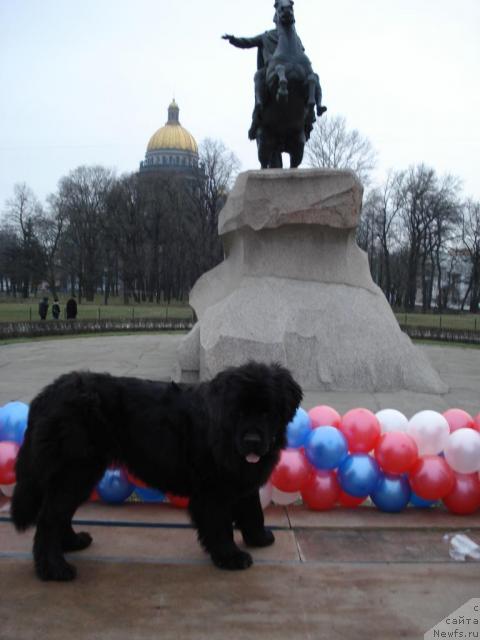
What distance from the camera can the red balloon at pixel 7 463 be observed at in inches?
184

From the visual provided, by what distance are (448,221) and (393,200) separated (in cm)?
600

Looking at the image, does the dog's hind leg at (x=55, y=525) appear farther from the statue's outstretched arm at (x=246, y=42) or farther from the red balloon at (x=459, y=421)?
the statue's outstretched arm at (x=246, y=42)

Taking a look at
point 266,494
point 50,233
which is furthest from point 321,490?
point 50,233

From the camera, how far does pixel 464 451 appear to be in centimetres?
461

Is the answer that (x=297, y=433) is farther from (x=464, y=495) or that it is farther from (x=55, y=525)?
(x=55, y=525)

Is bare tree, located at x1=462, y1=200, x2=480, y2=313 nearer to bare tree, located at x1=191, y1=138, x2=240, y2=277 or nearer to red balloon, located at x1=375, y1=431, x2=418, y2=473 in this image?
bare tree, located at x1=191, y1=138, x2=240, y2=277

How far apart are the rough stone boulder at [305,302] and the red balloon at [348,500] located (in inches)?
170

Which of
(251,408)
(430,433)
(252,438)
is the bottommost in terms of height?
(430,433)

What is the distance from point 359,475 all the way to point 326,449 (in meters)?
0.33

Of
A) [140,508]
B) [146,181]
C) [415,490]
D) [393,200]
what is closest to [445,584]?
[415,490]

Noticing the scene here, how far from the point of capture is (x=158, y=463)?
382cm

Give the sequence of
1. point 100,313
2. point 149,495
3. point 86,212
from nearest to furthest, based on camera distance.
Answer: point 149,495, point 100,313, point 86,212

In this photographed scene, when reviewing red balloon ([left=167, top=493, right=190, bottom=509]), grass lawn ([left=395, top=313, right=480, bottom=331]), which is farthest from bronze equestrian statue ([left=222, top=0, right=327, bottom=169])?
grass lawn ([left=395, top=313, right=480, bottom=331])

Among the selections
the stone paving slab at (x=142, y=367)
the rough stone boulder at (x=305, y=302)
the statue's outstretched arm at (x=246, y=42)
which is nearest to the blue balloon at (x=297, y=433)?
the stone paving slab at (x=142, y=367)
